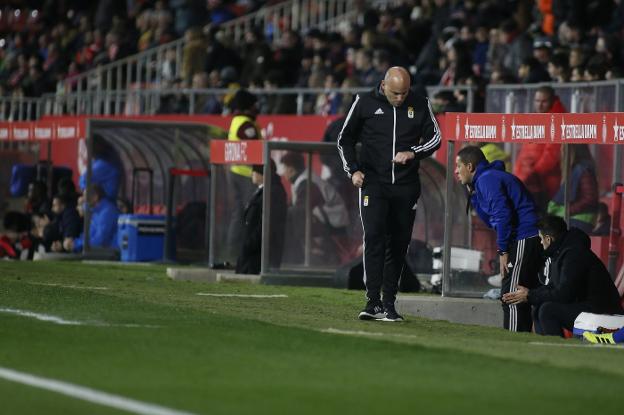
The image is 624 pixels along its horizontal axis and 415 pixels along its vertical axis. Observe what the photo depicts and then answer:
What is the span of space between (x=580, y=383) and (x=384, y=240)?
14.8ft

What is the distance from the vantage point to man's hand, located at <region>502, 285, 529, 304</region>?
1347 cm

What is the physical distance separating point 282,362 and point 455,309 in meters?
6.13

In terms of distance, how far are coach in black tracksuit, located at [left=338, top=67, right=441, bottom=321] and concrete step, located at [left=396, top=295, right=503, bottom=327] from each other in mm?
1971

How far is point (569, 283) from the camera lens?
1284 cm

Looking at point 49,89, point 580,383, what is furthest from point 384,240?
point 49,89

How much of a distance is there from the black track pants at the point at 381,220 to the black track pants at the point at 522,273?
137cm

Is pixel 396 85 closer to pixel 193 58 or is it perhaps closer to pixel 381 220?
pixel 381 220

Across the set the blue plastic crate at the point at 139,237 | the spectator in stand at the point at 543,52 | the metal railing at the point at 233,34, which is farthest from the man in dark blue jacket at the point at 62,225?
the metal railing at the point at 233,34

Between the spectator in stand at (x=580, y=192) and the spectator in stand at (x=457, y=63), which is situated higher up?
the spectator in stand at (x=457, y=63)

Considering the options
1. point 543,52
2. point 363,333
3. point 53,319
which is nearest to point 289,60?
point 543,52

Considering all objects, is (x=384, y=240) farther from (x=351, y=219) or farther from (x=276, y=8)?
(x=276, y=8)

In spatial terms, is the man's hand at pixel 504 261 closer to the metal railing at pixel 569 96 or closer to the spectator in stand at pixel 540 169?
the spectator in stand at pixel 540 169

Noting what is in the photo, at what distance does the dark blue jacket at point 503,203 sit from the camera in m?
13.4

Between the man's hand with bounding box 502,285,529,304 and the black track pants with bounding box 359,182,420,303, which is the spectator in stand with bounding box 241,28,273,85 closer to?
the man's hand with bounding box 502,285,529,304
